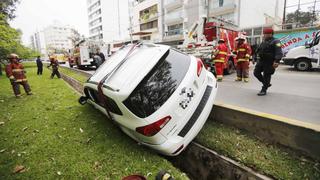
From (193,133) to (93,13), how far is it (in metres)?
77.5

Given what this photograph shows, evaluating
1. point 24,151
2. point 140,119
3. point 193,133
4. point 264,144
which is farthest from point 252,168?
point 24,151

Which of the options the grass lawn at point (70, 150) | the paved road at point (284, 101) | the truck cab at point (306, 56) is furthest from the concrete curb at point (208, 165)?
the truck cab at point (306, 56)

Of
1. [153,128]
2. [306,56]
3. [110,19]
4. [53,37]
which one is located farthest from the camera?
[53,37]

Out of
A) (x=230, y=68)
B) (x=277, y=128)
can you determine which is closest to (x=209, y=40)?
(x=230, y=68)

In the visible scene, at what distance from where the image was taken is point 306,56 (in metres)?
10.0

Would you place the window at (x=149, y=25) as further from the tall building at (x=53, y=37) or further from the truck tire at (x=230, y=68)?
the tall building at (x=53, y=37)

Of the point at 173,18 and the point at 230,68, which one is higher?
the point at 173,18

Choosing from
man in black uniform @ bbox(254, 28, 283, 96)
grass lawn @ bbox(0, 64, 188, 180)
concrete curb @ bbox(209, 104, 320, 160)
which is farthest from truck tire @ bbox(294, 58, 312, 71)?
grass lawn @ bbox(0, 64, 188, 180)

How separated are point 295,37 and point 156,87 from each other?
1631cm

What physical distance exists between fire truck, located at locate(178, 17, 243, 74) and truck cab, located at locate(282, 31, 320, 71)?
132 inches

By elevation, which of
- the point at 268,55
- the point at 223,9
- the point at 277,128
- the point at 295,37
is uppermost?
the point at 223,9

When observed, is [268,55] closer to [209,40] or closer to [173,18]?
[209,40]

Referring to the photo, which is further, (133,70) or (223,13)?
(223,13)

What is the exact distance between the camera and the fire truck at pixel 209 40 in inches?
364
